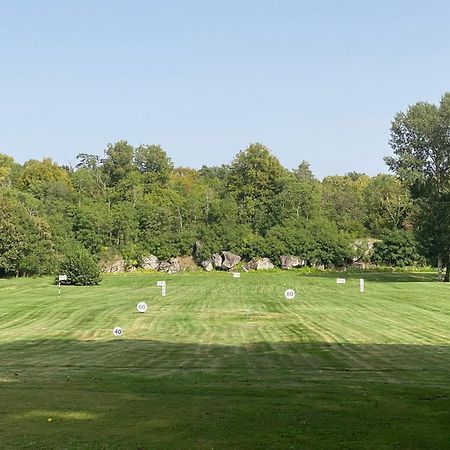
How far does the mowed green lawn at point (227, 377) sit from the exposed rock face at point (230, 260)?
62.0m

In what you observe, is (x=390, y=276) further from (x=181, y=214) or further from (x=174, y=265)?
(x=181, y=214)

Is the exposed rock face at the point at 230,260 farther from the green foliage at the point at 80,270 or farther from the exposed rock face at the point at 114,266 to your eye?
the green foliage at the point at 80,270

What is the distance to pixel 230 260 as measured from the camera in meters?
105

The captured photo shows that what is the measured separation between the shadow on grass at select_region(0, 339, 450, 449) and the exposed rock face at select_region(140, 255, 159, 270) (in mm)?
81645

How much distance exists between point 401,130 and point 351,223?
4348 centimetres

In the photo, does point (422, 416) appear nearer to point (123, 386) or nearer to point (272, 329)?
point (123, 386)

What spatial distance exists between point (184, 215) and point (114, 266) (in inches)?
645

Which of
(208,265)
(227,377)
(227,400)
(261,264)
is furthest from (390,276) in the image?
(227,400)

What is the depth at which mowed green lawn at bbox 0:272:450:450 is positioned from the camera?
9266 mm

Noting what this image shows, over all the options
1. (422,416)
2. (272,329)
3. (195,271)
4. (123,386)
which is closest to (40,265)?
(195,271)

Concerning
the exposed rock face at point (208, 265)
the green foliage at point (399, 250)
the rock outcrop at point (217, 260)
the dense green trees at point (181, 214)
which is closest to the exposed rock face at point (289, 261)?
the dense green trees at point (181, 214)

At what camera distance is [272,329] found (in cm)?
3009

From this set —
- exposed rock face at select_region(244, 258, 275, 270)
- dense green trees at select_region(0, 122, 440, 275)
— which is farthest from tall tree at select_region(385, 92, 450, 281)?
exposed rock face at select_region(244, 258, 275, 270)

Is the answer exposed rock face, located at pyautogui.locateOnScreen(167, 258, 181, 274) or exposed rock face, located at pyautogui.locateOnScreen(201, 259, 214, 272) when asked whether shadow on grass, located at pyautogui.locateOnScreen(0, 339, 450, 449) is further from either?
exposed rock face, located at pyautogui.locateOnScreen(201, 259, 214, 272)
